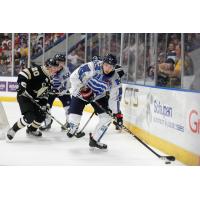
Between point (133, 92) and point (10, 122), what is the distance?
1.16 m

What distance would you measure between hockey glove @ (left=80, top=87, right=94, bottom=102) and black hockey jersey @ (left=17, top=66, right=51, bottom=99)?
484 mm

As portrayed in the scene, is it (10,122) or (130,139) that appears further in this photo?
(10,122)

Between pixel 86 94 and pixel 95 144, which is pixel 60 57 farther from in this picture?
pixel 95 144

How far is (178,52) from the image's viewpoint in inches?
148

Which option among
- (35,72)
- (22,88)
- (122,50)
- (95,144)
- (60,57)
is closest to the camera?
(95,144)

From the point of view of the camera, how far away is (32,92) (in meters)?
3.84

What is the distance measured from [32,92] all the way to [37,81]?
106mm

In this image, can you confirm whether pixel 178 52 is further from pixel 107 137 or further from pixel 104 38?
pixel 107 137

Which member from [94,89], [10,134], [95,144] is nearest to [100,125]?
[95,144]

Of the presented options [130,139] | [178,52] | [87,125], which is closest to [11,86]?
[87,125]

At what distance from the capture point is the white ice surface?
3213 millimetres

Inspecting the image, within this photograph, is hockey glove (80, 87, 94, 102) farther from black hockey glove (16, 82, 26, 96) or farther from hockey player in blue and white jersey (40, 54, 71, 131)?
hockey player in blue and white jersey (40, 54, 71, 131)

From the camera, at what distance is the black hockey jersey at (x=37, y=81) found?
3.75m

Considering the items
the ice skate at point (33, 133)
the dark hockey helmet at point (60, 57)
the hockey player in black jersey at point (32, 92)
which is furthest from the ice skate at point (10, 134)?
the dark hockey helmet at point (60, 57)
